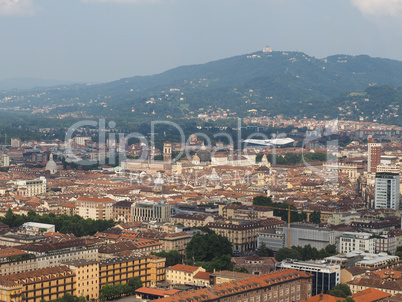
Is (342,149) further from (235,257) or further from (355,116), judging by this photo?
(235,257)

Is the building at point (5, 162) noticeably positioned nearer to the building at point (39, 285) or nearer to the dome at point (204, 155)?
the dome at point (204, 155)

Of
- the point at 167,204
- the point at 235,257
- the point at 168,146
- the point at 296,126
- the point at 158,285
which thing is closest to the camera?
the point at 158,285

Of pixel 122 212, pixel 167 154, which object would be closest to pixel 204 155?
pixel 167 154

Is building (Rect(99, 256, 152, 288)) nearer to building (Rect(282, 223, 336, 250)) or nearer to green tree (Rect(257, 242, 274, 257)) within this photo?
green tree (Rect(257, 242, 274, 257))

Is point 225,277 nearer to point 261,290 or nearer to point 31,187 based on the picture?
point 261,290

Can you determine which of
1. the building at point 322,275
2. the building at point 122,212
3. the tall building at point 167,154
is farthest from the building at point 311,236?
the tall building at point 167,154

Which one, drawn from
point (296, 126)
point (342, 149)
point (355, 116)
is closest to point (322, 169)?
point (342, 149)
